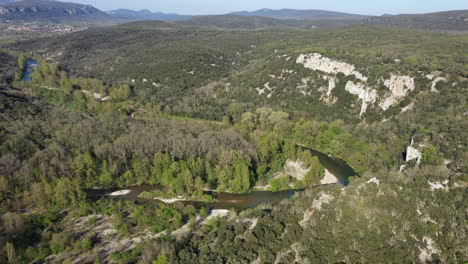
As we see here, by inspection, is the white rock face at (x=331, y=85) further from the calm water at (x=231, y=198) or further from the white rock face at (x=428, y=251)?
the white rock face at (x=428, y=251)

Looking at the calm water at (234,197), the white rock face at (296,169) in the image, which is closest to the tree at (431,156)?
the calm water at (234,197)

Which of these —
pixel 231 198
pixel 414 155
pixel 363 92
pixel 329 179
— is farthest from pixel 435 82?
pixel 231 198

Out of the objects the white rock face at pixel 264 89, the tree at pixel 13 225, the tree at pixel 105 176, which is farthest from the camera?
the white rock face at pixel 264 89

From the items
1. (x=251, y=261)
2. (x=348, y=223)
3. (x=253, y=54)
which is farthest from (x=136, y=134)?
(x=253, y=54)

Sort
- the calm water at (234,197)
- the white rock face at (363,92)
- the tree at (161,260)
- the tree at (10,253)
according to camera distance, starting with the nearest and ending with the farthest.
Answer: the tree at (161,260)
the tree at (10,253)
the calm water at (234,197)
the white rock face at (363,92)

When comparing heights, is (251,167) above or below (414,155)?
below

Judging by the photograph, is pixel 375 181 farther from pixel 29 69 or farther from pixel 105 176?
pixel 29 69

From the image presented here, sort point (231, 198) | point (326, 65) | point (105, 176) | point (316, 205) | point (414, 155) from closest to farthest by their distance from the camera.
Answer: point (316, 205) → point (414, 155) → point (231, 198) → point (105, 176) → point (326, 65)

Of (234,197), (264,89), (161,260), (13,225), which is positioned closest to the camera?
(161,260)

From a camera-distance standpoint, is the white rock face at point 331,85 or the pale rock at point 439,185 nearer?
the pale rock at point 439,185
